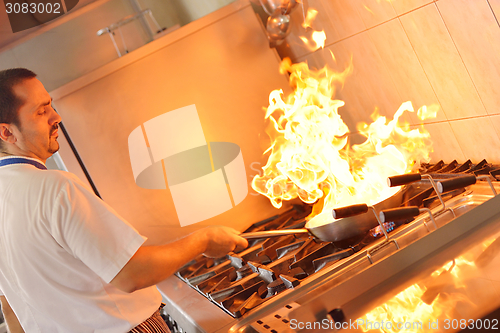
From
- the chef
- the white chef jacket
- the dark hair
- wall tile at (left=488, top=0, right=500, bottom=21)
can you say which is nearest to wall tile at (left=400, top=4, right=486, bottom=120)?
wall tile at (left=488, top=0, right=500, bottom=21)

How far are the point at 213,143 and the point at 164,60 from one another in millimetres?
455

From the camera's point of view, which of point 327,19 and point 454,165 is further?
point 327,19

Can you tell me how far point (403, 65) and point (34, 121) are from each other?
1326mm

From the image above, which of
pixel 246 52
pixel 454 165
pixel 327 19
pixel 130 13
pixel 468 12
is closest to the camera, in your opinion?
pixel 468 12

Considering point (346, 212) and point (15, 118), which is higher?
point (15, 118)

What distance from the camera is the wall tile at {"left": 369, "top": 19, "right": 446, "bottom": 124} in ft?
5.15

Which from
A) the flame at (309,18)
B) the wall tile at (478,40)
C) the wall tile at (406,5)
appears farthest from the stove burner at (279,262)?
the flame at (309,18)

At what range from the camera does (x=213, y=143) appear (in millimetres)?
2037

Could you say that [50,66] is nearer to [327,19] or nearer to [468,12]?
[327,19]

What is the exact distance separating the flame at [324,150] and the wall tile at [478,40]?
36cm

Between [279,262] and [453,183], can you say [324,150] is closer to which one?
[279,262]

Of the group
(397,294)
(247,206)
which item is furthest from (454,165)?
(247,206)

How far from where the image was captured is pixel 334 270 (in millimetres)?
1179

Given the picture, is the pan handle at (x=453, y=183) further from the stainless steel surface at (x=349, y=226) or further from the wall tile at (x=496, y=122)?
the wall tile at (x=496, y=122)
